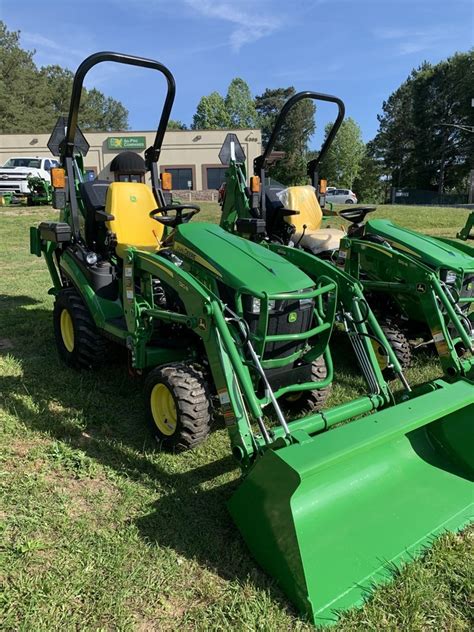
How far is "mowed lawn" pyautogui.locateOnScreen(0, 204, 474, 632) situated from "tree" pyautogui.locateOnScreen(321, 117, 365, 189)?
49.3m

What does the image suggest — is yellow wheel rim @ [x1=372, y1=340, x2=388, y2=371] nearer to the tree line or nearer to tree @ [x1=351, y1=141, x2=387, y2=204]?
the tree line

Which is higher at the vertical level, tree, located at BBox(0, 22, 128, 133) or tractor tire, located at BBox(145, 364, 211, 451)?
tree, located at BBox(0, 22, 128, 133)

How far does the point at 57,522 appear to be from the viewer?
2.55 m

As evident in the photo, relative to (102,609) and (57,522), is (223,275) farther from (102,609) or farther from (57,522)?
(102,609)

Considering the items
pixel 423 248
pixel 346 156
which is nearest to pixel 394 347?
pixel 423 248

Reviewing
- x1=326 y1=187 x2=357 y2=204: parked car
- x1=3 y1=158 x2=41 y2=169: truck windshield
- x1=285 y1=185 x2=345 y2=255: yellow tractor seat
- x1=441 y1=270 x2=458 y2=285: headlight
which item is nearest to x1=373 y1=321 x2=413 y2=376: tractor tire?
x1=441 y1=270 x2=458 y2=285: headlight

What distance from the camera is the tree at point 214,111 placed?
6178 centimetres

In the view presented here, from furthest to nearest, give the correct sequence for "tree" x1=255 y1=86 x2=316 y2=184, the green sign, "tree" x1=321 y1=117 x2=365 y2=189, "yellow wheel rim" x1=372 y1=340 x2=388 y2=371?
1. "tree" x1=255 y1=86 x2=316 y2=184
2. "tree" x1=321 y1=117 x2=365 y2=189
3. the green sign
4. "yellow wheel rim" x1=372 y1=340 x2=388 y2=371

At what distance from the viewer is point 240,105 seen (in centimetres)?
6197

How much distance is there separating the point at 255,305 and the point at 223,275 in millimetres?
278

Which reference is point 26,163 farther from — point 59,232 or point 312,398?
point 312,398

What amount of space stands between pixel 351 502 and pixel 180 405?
1.09 m

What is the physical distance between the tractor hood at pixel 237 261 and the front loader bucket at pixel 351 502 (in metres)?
0.98

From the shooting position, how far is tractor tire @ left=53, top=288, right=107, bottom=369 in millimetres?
4246
